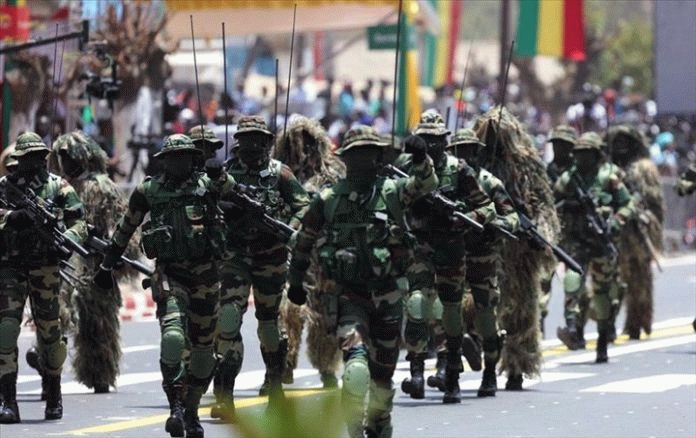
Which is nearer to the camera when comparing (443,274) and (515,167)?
(443,274)

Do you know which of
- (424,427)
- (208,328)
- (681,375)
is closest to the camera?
(208,328)

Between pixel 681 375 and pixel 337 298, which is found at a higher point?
pixel 337 298

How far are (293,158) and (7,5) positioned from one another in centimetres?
1039

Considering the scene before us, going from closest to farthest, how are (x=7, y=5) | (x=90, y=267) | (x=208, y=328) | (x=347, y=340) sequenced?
(x=347, y=340) < (x=208, y=328) < (x=90, y=267) < (x=7, y=5)

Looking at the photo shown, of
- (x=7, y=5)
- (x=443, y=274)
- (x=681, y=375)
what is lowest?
(x=681, y=375)

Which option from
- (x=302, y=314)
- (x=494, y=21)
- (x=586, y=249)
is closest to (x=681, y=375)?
(x=586, y=249)

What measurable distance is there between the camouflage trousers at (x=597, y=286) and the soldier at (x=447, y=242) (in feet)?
12.0

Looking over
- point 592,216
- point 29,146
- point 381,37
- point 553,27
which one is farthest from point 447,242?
point 553,27

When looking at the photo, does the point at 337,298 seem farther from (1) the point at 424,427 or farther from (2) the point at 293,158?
(2) the point at 293,158

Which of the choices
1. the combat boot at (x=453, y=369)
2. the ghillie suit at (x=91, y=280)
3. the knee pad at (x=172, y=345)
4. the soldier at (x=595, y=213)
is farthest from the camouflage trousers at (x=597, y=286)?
the knee pad at (x=172, y=345)

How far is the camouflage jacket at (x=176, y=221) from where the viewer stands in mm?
12266

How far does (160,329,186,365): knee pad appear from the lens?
1234 cm

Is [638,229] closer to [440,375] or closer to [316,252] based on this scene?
[440,375]

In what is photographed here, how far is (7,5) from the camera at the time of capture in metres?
25.6
